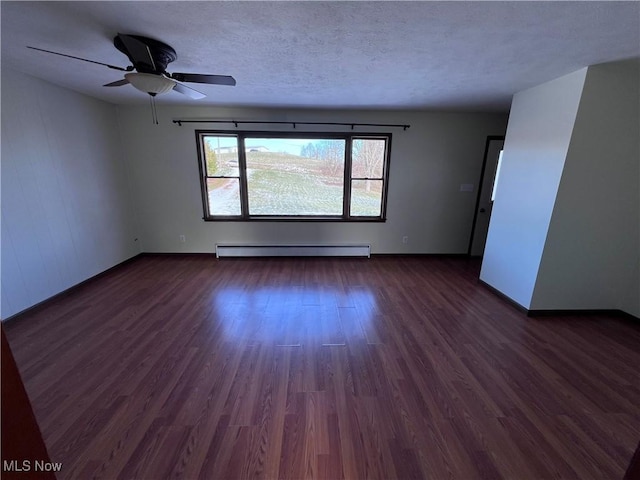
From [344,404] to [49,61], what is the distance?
3.82m

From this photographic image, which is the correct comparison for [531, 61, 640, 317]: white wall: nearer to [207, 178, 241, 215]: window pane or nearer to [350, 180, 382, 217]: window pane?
[350, 180, 382, 217]: window pane

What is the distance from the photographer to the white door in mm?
4207

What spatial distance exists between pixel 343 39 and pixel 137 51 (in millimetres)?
1422

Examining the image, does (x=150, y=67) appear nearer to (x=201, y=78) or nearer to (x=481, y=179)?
(x=201, y=78)

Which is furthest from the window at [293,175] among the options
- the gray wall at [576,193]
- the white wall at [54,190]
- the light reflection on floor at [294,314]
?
the gray wall at [576,193]

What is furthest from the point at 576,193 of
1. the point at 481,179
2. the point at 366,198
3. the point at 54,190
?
the point at 54,190

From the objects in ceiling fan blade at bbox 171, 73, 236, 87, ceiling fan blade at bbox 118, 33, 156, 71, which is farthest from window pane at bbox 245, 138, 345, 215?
ceiling fan blade at bbox 118, 33, 156, 71

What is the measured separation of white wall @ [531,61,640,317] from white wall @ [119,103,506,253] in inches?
76.8

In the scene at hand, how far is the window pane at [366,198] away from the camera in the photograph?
432cm

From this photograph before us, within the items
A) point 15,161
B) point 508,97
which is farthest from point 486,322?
point 15,161

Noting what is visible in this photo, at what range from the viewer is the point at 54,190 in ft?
9.50

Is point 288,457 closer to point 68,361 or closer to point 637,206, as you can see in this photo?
point 68,361

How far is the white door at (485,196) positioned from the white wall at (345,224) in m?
0.13

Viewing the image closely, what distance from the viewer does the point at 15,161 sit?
2490mm
